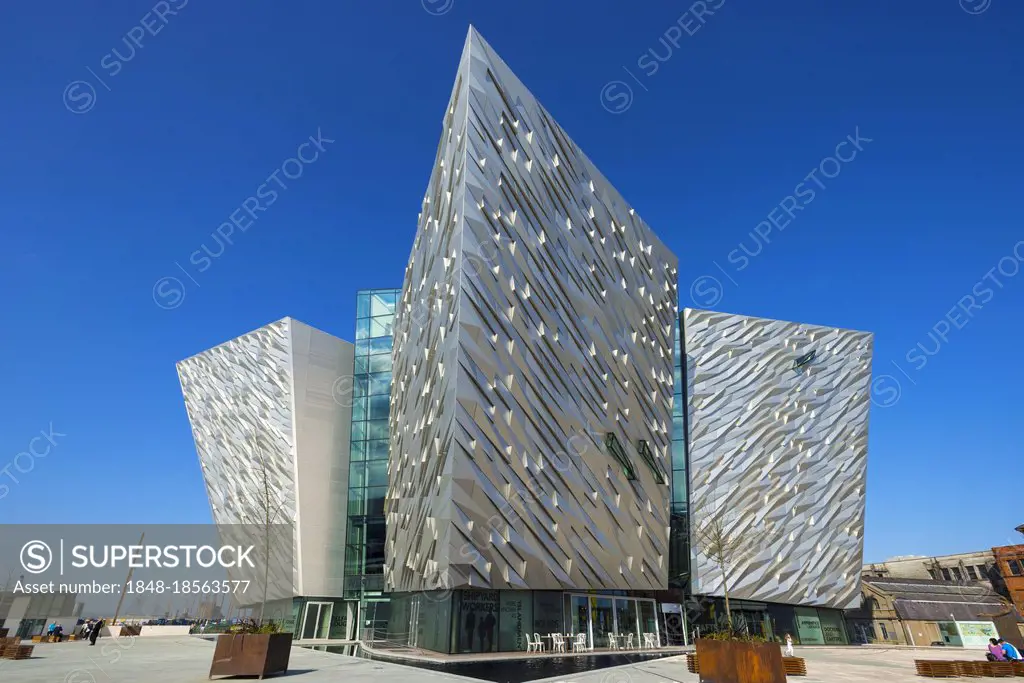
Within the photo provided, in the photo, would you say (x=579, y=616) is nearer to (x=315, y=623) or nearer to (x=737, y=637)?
(x=737, y=637)

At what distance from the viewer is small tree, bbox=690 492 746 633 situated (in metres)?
30.8

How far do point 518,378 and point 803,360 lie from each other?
70.8 feet

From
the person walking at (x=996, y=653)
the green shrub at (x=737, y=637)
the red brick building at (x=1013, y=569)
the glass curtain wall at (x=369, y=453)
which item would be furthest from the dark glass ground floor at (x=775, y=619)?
the red brick building at (x=1013, y=569)

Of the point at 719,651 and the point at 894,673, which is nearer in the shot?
the point at 719,651

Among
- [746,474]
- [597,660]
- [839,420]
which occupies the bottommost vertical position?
[597,660]

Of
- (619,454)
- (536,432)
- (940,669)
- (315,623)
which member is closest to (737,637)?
(940,669)

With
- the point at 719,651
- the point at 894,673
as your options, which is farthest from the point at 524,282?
the point at 894,673

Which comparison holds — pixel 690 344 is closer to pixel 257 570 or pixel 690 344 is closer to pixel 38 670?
pixel 257 570

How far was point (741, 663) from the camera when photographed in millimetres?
10930

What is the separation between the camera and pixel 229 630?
41.1 ft

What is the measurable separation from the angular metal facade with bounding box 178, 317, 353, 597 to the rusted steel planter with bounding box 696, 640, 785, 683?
989 inches

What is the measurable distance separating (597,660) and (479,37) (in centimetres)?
2239

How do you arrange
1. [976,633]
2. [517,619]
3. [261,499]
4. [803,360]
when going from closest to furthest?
1. [517,619]
2. [976,633]
3. [261,499]
4. [803,360]

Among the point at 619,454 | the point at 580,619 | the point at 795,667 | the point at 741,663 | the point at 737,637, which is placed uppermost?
the point at 619,454
